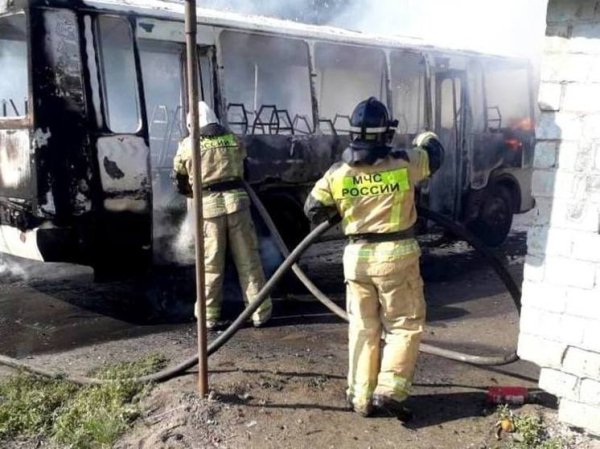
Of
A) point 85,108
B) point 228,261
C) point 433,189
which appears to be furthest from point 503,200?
point 85,108

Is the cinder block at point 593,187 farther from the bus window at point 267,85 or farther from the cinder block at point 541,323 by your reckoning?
the bus window at point 267,85

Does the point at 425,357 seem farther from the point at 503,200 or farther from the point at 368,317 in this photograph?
the point at 503,200

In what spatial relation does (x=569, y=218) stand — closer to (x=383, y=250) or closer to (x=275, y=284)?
(x=383, y=250)

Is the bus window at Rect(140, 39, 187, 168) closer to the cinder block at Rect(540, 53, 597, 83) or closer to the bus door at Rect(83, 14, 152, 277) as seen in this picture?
the bus door at Rect(83, 14, 152, 277)

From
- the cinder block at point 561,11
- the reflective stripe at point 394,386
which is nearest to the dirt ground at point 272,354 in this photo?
the reflective stripe at point 394,386

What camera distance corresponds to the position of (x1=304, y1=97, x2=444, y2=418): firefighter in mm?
3566

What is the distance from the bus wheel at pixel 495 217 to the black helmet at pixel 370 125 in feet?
21.2

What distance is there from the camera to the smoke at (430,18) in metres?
15.3

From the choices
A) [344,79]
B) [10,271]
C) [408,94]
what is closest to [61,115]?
[10,271]

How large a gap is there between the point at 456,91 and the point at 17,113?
590 centimetres

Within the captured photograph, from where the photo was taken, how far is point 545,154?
336 cm

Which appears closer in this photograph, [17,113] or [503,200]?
[17,113]

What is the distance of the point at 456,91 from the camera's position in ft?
30.6

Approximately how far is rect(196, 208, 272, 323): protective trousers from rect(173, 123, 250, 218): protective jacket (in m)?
0.10
